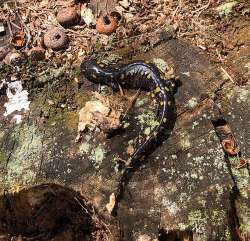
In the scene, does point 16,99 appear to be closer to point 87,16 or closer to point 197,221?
point 87,16

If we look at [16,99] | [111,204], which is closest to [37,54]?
[16,99]

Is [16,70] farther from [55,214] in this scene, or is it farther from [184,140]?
[184,140]

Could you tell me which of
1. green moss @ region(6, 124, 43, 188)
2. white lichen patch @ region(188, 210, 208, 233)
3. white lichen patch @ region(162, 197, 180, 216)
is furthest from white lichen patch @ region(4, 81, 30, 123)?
white lichen patch @ region(188, 210, 208, 233)

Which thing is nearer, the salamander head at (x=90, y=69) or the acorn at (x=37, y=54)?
the salamander head at (x=90, y=69)

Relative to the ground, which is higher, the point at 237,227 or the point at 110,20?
the point at 110,20

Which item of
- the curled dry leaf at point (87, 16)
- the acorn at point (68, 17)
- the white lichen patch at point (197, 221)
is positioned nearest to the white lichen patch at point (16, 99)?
the acorn at point (68, 17)

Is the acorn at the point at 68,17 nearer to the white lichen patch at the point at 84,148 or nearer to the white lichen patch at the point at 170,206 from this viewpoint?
the white lichen patch at the point at 84,148

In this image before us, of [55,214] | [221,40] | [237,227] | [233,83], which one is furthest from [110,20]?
[237,227]
